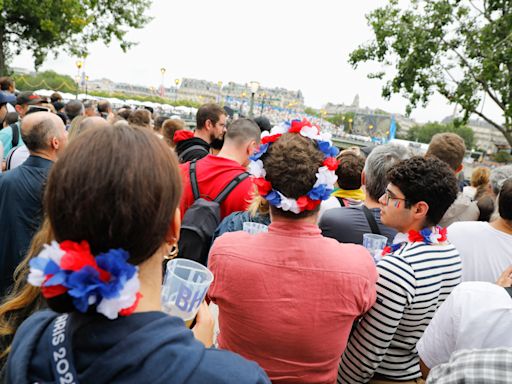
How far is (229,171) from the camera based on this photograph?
127 inches

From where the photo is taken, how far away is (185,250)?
2660 mm

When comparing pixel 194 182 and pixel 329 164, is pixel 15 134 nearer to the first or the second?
pixel 194 182

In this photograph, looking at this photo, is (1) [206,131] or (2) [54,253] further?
Answer: (1) [206,131]

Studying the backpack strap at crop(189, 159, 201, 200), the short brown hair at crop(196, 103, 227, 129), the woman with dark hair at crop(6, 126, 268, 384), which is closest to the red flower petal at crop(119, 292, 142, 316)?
the woman with dark hair at crop(6, 126, 268, 384)

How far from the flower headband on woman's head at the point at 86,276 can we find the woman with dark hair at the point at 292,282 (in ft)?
2.70

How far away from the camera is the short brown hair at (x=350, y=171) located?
3311 millimetres

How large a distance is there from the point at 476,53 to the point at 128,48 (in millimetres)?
15429

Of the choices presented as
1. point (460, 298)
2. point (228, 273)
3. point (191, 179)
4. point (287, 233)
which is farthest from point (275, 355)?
point (191, 179)

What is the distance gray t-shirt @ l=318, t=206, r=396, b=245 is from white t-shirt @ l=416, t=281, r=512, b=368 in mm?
950

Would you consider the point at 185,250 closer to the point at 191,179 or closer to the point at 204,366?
the point at 191,179

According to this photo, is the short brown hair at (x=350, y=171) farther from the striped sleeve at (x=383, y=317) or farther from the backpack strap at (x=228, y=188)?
the striped sleeve at (x=383, y=317)

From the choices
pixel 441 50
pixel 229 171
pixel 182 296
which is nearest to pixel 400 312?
pixel 182 296

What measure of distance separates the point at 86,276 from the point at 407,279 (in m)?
1.52

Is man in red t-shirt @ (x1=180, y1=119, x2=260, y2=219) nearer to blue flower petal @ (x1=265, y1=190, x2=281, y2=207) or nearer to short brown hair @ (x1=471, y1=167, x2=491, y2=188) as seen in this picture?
blue flower petal @ (x1=265, y1=190, x2=281, y2=207)
